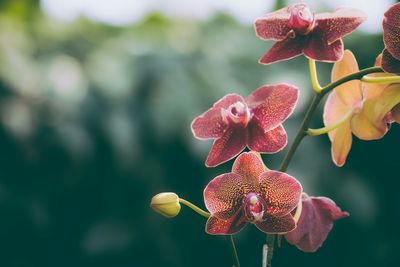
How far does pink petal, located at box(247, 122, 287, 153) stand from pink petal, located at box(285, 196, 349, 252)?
66 millimetres

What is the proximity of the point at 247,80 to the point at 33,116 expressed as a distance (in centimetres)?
80

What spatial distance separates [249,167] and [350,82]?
13cm

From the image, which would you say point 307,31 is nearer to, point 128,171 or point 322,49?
point 322,49

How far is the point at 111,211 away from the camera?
225 centimetres

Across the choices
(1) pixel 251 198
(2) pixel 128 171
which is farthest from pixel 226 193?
(2) pixel 128 171

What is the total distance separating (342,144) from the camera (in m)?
0.54

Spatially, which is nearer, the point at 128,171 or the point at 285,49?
the point at 285,49

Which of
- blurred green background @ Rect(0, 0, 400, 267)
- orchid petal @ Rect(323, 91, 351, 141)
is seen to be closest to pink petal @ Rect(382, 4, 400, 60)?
orchid petal @ Rect(323, 91, 351, 141)

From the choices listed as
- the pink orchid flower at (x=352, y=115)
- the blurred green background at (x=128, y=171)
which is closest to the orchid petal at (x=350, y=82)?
the pink orchid flower at (x=352, y=115)

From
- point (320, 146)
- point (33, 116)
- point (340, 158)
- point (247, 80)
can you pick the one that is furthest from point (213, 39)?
point (340, 158)

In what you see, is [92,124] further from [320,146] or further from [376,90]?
[376,90]

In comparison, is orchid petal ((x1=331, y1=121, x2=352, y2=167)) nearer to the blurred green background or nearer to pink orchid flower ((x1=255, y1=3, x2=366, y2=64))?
pink orchid flower ((x1=255, y1=3, x2=366, y2=64))

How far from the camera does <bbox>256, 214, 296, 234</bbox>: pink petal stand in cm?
48

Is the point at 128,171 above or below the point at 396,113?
below
